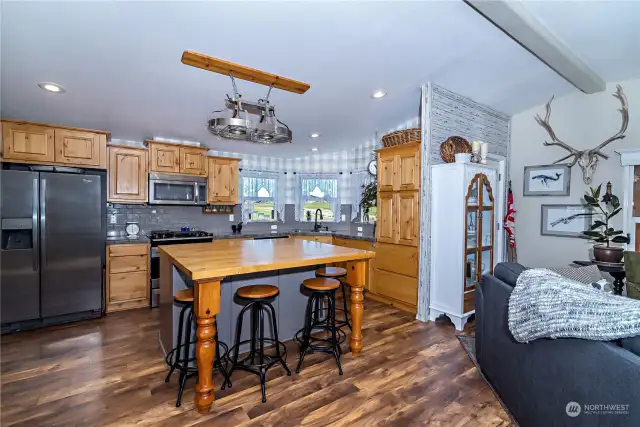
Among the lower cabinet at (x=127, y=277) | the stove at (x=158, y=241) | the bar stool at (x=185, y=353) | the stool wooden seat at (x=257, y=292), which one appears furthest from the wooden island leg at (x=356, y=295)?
the lower cabinet at (x=127, y=277)

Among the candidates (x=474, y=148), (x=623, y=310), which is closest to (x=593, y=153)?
(x=474, y=148)

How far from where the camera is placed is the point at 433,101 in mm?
3273

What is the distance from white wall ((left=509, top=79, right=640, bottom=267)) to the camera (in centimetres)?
340

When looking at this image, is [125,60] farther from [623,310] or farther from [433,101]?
[623,310]

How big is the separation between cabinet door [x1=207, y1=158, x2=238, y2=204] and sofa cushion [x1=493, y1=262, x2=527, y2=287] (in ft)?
12.6

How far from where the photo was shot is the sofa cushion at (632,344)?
1.15m

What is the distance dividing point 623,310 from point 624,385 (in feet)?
0.93

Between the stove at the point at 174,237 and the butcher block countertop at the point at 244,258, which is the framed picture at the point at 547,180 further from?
the stove at the point at 174,237

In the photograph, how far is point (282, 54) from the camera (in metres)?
2.40

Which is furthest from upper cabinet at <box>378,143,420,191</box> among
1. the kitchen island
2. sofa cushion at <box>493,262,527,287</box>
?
sofa cushion at <box>493,262,527,287</box>

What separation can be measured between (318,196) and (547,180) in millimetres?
3512

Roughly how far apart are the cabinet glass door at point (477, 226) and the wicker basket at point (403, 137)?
800mm

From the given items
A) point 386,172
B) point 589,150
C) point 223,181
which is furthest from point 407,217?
point 223,181

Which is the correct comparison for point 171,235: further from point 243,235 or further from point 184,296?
point 184,296
